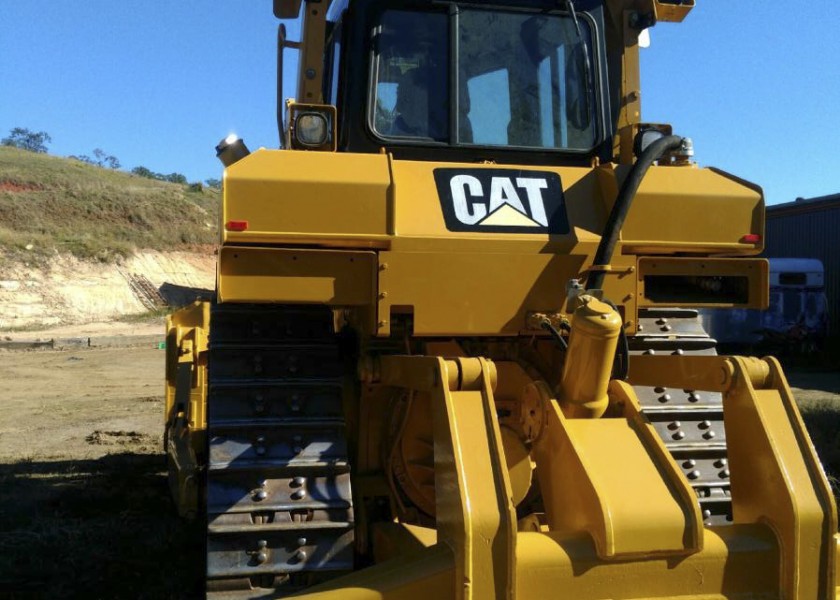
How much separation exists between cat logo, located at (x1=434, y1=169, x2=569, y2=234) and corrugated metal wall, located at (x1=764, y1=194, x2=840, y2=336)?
19176 millimetres

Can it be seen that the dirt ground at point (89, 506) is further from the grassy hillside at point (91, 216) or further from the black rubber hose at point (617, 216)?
the grassy hillside at point (91, 216)

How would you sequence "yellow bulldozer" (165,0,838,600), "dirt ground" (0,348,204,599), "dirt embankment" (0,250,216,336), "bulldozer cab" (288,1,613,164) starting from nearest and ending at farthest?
"yellow bulldozer" (165,0,838,600), "bulldozer cab" (288,1,613,164), "dirt ground" (0,348,204,599), "dirt embankment" (0,250,216,336)

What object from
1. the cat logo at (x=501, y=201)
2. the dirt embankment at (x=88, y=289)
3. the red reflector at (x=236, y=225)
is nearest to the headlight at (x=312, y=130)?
the cat logo at (x=501, y=201)

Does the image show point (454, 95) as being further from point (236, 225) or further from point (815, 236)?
point (815, 236)

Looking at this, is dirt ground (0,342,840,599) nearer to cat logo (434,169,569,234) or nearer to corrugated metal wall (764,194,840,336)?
cat logo (434,169,569,234)

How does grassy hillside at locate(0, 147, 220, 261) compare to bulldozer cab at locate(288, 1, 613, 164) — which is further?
grassy hillside at locate(0, 147, 220, 261)

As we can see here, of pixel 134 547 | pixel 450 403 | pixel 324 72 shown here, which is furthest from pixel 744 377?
pixel 134 547

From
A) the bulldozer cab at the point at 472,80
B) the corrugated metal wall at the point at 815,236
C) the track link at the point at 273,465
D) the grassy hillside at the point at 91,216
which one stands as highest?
the grassy hillside at the point at 91,216

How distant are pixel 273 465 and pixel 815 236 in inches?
825

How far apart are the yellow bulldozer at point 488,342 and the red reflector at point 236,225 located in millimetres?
15

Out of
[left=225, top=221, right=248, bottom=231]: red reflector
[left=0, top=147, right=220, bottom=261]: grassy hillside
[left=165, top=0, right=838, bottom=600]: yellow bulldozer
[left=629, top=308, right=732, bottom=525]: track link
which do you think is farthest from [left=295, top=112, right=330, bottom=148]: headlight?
[left=0, top=147, right=220, bottom=261]: grassy hillside

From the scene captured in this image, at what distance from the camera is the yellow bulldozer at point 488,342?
264 cm

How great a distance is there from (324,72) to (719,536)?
294cm

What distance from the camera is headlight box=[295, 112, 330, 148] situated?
365 centimetres
